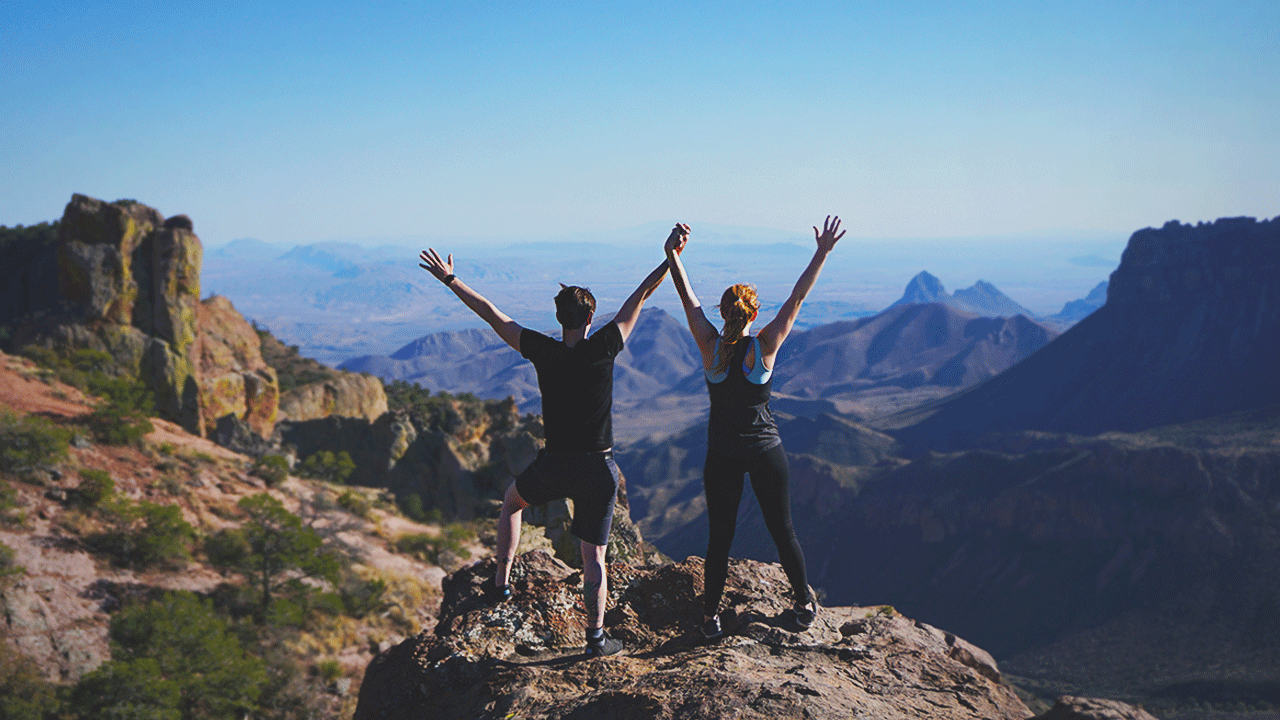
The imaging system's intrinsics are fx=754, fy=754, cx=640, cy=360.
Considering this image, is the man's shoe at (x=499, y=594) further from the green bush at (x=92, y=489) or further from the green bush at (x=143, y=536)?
the green bush at (x=92, y=489)

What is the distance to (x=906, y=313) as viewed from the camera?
17450 centimetres

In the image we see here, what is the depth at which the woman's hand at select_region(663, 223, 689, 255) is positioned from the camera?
550 cm

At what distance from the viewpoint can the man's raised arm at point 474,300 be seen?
213 inches

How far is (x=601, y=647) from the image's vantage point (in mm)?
5711

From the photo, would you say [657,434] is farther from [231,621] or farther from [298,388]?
[231,621]

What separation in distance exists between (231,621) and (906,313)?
171 m

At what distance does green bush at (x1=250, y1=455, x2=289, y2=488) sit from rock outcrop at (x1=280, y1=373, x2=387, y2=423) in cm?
1360

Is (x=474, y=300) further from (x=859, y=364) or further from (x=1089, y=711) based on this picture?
(x=859, y=364)

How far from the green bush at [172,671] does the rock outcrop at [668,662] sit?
12427 mm

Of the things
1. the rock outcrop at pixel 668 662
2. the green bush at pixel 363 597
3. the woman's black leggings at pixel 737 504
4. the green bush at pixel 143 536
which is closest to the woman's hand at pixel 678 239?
the woman's black leggings at pixel 737 504

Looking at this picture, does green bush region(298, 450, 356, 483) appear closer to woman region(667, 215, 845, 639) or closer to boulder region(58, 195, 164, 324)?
boulder region(58, 195, 164, 324)

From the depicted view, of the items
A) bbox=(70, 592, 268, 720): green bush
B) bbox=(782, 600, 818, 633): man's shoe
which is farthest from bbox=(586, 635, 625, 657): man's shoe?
bbox=(70, 592, 268, 720): green bush

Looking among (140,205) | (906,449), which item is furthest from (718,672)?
(906,449)

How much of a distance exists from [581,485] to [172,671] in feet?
53.6
